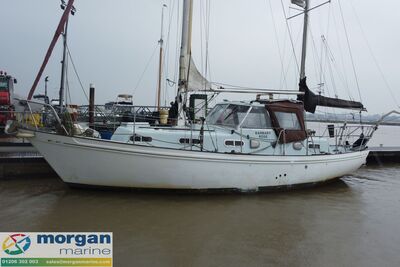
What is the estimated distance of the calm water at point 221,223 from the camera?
16.0ft

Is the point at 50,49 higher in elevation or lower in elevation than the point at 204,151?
higher

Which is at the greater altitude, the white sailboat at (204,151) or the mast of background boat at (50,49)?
the mast of background boat at (50,49)

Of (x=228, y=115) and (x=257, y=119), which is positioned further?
(x=228, y=115)

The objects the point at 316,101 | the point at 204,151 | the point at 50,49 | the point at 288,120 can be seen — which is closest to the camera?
the point at 204,151

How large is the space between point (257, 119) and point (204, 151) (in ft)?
7.04

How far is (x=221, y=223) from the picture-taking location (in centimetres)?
628

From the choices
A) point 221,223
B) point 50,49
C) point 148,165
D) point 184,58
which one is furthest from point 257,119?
point 50,49

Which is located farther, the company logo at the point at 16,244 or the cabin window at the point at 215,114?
the cabin window at the point at 215,114

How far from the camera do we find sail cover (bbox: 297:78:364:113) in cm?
1092

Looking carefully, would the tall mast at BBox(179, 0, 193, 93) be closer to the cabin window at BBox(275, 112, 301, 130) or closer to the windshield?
the windshield

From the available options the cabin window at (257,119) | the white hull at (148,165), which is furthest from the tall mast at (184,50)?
the white hull at (148,165)

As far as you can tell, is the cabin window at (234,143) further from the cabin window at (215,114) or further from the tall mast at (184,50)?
the tall mast at (184,50)

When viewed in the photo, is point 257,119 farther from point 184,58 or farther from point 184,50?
point 184,50

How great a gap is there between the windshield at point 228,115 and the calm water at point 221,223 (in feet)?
6.52
